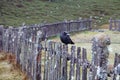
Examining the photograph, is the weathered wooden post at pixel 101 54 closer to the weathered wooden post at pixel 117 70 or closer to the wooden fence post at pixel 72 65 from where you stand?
the weathered wooden post at pixel 117 70

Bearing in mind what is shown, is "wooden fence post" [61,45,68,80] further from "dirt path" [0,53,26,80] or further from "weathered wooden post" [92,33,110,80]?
"dirt path" [0,53,26,80]

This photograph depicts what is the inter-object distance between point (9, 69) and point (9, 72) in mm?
267

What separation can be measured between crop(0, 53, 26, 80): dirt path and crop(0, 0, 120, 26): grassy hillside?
2327 cm

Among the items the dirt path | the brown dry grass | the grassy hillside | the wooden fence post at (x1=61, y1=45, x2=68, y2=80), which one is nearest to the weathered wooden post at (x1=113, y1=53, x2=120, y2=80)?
the wooden fence post at (x1=61, y1=45, x2=68, y2=80)

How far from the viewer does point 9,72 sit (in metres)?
13.2

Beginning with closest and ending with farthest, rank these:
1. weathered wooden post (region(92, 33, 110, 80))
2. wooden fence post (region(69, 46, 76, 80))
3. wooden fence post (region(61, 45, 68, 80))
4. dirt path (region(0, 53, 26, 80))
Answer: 1. weathered wooden post (region(92, 33, 110, 80))
2. wooden fence post (region(69, 46, 76, 80))
3. wooden fence post (region(61, 45, 68, 80))
4. dirt path (region(0, 53, 26, 80))

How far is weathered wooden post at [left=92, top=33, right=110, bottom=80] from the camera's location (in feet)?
21.6

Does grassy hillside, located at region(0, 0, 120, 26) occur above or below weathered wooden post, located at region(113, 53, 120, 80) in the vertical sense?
below

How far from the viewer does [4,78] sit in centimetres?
1236

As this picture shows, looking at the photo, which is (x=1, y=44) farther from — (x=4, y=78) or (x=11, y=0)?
(x=11, y=0)

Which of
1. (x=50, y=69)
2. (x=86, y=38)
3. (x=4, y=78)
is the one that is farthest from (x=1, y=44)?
(x=86, y=38)

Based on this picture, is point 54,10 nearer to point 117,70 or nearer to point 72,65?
point 72,65

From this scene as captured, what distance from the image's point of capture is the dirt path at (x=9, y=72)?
40.8 feet

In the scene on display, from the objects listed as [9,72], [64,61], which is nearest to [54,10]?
[9,72]
